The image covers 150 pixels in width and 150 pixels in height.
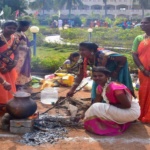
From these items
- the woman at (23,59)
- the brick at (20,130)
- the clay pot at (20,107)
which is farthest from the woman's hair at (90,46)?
the woman at (23,59)

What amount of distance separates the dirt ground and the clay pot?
322 mm

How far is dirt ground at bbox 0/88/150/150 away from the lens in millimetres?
4117

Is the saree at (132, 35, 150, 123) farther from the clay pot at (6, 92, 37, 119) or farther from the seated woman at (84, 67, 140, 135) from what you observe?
the clay pot at (6, 92, 37, 119)

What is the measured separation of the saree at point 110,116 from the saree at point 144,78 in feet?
2.26

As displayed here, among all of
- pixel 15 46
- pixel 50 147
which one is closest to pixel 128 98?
pixel 50 147

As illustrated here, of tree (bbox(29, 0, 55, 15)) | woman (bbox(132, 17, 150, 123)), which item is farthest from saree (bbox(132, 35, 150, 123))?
tree (bbox(29, 0, 55, 15))

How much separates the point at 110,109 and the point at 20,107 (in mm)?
1324

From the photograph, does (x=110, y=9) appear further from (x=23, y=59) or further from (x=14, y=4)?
(x=23, y=59)

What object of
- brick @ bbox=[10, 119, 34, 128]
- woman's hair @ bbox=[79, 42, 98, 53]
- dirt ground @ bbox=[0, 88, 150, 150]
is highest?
woman's hair @ bbox=[79, 42, 98, 53]

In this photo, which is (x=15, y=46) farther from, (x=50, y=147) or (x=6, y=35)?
(x=50, y=147)

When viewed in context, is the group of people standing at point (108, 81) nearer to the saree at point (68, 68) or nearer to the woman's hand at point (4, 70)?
the woman's hand at point (4, 70)

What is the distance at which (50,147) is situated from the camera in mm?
4117

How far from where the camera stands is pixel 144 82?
525cm

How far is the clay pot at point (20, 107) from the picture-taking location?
14.7ft
